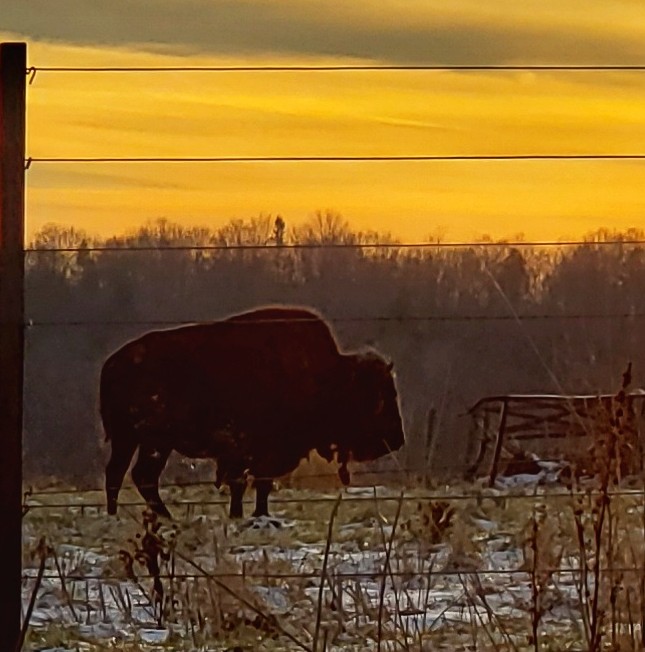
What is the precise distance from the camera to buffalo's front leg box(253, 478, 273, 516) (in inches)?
262

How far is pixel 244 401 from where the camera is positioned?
27.6ft

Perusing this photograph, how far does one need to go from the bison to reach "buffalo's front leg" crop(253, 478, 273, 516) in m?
0.51

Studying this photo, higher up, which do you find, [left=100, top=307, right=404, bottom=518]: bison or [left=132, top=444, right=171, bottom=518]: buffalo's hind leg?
[left=100, top=307, right=404, bottom=518]: bison

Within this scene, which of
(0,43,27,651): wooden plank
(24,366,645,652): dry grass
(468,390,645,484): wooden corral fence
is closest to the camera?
(0,43,27,651): wooden plank

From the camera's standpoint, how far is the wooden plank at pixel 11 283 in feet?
9.73

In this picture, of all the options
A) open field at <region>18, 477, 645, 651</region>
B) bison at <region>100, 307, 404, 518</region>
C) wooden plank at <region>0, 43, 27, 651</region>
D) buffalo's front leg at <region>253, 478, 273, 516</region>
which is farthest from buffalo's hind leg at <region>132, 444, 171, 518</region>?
wooden plank at <region>0, 43, 27, 651</region>

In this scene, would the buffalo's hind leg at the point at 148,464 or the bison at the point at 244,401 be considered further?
the bison at the point at 244,401

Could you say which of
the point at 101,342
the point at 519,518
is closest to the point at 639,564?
the point at 519,518

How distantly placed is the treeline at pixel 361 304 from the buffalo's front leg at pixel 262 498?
0.79 meters

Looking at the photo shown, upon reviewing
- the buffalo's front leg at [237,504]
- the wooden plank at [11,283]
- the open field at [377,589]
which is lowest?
the buffalo's front leg at [237,504]

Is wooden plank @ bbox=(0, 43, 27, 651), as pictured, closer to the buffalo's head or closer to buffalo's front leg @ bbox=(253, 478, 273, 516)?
buffalo's front leg @ bbox=(253, 478, 273, 516)

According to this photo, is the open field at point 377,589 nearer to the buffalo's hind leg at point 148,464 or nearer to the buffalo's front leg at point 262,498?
the buffalo's front leg at point 262,498

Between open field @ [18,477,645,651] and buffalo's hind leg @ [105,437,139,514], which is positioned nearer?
open field @ [18,477,645,651]

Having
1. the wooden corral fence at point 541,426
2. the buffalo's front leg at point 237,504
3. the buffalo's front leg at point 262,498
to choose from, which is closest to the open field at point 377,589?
the wooden corral fence at point 541,426
